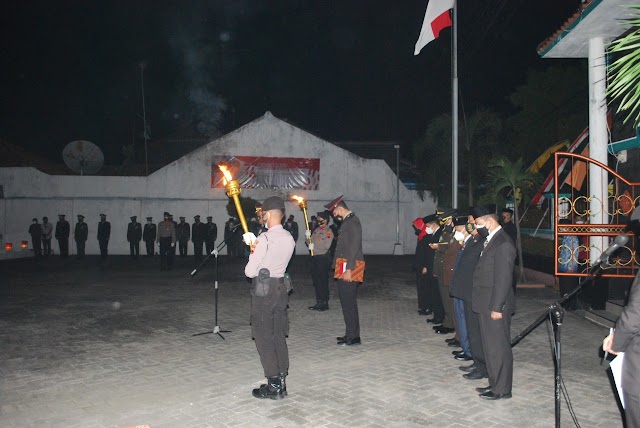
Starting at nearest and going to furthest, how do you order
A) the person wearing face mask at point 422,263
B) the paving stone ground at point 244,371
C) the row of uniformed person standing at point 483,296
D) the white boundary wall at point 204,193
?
the paving stone ground at point 244,371, the row of uniformed person standing at point 483,296, the person wearing face mask at point 422,263, the white boundary wall at point 204,193

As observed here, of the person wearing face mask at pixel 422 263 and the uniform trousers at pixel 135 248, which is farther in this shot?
the uniform trousers at pixel 135 248

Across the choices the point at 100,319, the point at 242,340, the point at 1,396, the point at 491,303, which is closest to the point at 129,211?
the point at 100,319

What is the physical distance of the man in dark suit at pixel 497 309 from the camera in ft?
17.2

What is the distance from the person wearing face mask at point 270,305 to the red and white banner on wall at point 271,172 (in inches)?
798

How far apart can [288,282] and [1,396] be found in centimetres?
322

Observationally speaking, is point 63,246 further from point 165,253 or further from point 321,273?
point 321,273

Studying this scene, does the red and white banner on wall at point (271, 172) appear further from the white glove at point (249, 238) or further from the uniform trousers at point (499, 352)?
the uniform trousers at point (499, 352)

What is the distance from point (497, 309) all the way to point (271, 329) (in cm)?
231

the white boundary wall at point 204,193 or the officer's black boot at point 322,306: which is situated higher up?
the white boundary wall at point 204,193

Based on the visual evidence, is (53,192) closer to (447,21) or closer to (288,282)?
(447,21)

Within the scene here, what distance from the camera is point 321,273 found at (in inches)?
412

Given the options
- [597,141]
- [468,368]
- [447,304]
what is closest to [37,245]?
[447,304]

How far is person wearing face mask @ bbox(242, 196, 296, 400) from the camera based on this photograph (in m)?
5.35

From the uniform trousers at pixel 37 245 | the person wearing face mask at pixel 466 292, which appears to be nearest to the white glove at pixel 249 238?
the person wearing face mask at pixel 466 292
